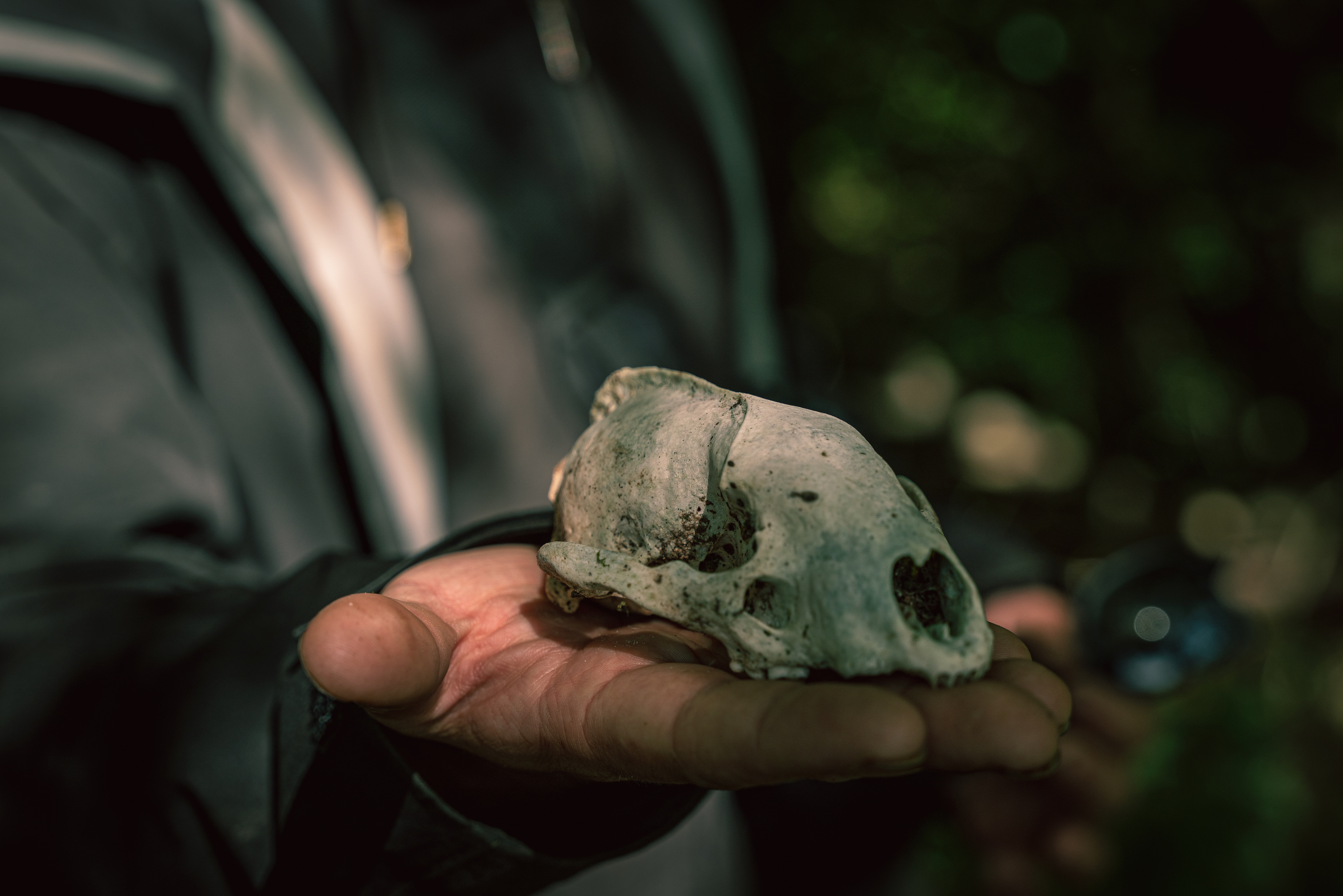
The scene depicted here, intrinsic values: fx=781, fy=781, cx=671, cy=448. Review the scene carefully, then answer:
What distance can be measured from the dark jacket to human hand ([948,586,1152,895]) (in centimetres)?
126

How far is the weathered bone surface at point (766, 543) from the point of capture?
3.26ft

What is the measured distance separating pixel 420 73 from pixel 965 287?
2896mm

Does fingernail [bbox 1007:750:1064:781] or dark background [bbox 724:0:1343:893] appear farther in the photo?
dark background [bbox 724:0:1343:893]

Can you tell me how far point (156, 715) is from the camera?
1.22m

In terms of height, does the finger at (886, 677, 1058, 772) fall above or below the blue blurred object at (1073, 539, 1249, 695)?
above

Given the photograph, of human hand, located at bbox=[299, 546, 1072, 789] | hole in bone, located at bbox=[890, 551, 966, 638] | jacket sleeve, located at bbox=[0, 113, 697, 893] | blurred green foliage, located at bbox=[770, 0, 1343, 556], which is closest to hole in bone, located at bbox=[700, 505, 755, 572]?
human hand, located at bbox=[299, 546, 1072, 789]

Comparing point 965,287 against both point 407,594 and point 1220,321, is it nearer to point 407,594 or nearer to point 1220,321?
point 1220,321

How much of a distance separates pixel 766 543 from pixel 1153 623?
1.38m

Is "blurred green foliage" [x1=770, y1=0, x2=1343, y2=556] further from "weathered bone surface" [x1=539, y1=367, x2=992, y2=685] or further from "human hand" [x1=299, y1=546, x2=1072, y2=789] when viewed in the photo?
"human hand" [x1=299, y1=546, x2=1072, y2=789]

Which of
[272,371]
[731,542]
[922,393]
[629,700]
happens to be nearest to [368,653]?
[629,700]

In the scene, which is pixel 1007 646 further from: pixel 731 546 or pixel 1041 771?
pixel 731 546

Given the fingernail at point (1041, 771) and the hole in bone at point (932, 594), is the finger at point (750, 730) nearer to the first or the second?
the fingernail at point (1041, 771)

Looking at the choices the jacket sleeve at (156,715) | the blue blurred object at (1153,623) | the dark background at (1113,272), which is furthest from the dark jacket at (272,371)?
the blue blurred object at (1153,623)

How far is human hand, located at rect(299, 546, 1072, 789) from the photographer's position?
2.64 ft
